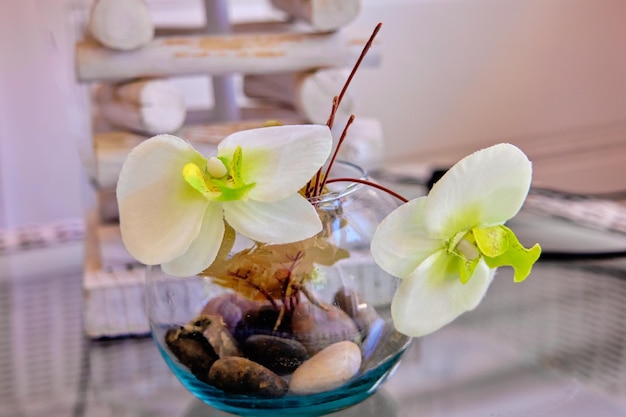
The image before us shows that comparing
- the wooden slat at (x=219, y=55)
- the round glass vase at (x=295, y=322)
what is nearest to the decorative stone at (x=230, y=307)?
the round glass vase at (x=295, y=322)

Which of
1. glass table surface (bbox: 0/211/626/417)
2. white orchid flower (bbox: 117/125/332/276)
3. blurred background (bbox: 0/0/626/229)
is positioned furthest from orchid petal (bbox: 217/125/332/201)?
blurred background (bbox: 0/0/626/229)

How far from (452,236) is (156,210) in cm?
13

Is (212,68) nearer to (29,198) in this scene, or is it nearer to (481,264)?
(481,264)

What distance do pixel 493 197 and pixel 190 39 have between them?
0.92 feet

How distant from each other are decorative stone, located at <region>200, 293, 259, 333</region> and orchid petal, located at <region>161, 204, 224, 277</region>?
44 mm

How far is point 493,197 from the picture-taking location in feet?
1.13

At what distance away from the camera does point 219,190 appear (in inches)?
13.0

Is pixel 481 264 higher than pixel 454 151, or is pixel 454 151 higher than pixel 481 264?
pixel 481 264

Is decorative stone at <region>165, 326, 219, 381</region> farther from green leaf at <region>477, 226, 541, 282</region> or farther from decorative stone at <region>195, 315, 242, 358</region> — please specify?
green leaf at <region>477, 226, 541, 282</region>

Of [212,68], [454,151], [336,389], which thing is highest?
[212,68]

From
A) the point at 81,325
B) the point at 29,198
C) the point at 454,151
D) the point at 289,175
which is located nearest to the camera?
the point at 289,175

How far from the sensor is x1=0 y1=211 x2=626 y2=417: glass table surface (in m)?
0.46

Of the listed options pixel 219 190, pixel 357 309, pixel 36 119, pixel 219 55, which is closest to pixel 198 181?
pixel 219 190

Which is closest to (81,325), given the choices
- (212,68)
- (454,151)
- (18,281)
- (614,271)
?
(18,281)
